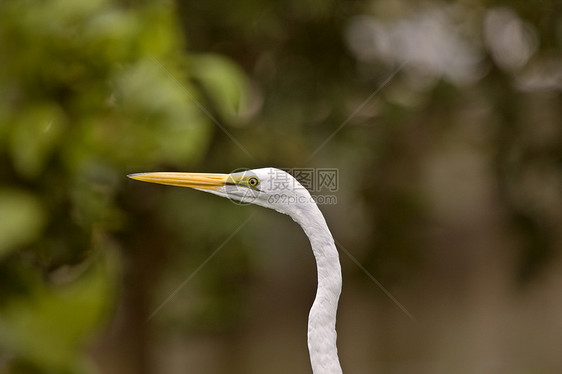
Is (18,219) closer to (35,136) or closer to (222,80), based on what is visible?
(35,136)

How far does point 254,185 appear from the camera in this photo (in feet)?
1.34

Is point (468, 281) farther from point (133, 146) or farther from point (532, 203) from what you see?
point (133, 146)

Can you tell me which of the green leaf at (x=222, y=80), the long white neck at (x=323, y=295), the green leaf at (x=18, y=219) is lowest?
the green leaf at (x=18, y=219)

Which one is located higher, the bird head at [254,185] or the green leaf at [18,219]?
the bird head at [254,185]

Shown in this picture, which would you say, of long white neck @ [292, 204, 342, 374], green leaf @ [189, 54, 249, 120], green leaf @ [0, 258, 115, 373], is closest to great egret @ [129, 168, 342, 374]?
long white neck @ [292, 204, 342, 374]

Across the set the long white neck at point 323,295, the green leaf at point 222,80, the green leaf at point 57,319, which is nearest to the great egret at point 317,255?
the long white neck at point 323,295

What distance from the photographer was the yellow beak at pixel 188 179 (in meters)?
0.39

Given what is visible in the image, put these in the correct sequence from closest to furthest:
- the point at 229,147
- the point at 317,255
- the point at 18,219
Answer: the point at 317,255, the point at 18,219, the point at 229,147

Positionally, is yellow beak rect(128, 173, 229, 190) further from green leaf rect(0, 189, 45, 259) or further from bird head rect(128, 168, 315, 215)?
green leaf rect(0, 189, 45, 259)

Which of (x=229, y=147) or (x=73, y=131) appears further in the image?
(x=229, y=147)

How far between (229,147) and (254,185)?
0.81 m

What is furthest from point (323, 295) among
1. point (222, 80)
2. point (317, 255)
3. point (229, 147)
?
point (229, 147)

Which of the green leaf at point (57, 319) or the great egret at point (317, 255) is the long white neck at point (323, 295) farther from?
the green leaf at point (57, 319)

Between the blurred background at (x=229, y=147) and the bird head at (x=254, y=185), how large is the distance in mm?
374
